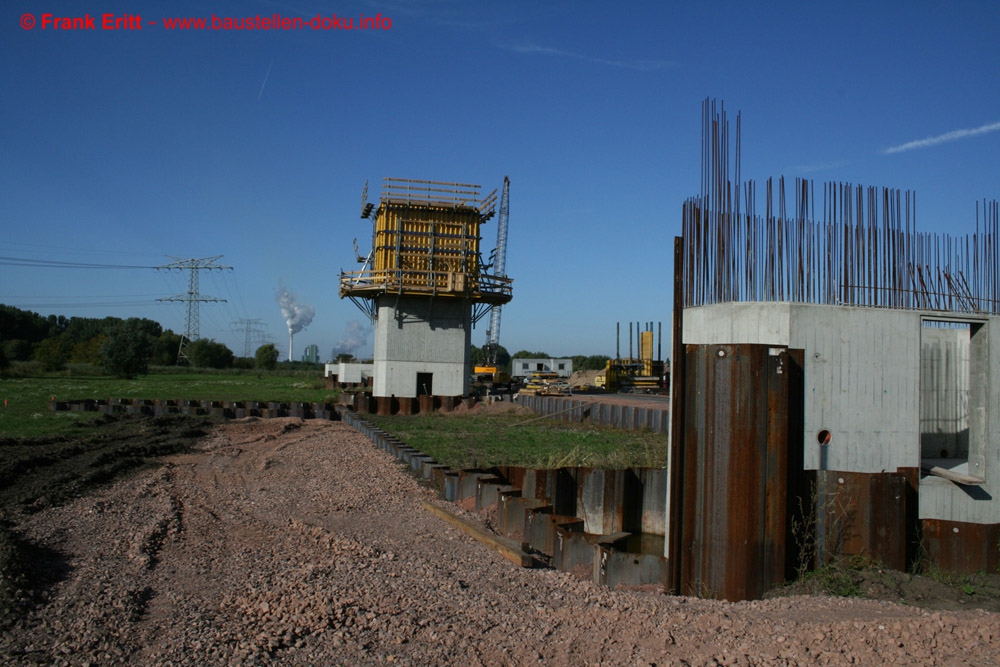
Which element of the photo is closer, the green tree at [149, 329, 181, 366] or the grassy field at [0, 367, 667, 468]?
the grassy field at [0, 367, 667, 468]

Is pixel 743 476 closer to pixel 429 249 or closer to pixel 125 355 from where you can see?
pixel 429 249

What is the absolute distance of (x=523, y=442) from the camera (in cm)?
2111

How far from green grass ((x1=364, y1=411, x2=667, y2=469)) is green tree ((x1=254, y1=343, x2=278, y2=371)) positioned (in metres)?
95.1

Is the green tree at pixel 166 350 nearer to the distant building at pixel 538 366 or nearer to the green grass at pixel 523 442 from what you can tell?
the distant building at pixel 538 366

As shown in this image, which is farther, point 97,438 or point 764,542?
point 97,438

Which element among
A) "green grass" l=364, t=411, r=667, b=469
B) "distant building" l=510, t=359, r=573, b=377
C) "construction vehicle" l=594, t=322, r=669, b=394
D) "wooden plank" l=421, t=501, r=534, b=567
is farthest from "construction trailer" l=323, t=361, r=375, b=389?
"wooden plank" l=421, t=501, r=534, b=567

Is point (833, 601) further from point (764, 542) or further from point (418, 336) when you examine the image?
point (418, 336)

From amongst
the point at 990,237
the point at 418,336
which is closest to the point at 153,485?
the point at 990,237

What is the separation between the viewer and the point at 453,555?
948 cm

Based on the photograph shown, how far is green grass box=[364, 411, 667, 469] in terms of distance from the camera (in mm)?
16703

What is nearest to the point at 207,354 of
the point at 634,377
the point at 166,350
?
the point at 166,350

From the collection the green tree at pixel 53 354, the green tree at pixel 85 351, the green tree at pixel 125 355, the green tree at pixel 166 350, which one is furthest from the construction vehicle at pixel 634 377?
the green tree at pixel 166 350

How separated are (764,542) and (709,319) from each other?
9.55 feet

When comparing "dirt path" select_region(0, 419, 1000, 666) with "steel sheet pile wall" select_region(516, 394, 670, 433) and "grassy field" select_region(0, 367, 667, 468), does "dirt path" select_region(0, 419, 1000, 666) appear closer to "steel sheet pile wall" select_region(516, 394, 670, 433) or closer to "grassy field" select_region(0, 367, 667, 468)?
"grassy field" select_region(0, 367, 667, 468)
